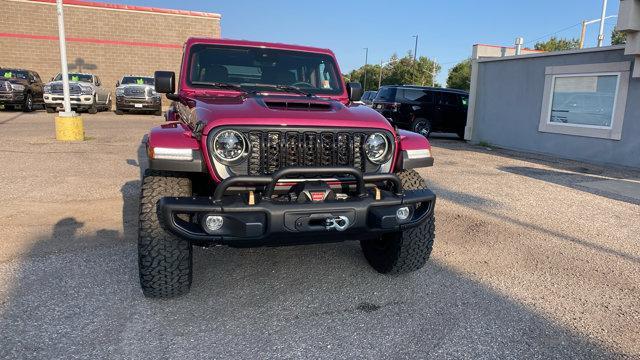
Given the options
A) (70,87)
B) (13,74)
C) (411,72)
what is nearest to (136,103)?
(70,87)

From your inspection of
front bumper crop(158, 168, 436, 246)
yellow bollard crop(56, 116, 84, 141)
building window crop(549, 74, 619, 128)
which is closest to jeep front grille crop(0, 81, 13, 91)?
yellow bollard crop(56, 116, 84, 141)

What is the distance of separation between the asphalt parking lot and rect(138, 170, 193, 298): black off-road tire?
165 mm

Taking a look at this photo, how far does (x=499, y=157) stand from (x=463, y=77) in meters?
45.6

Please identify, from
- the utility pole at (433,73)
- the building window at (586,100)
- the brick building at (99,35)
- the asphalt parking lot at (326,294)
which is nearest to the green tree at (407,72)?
the utility pole at (433,73)

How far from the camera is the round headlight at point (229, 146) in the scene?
2.87 m

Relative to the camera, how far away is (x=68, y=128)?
36.2 feet

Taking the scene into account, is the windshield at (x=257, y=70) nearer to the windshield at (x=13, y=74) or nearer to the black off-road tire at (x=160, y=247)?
the black off-road tire at (x=160, y=247)

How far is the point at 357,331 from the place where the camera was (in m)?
2.91

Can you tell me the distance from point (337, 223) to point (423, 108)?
524 inches

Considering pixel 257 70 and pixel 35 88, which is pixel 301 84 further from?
pixel 35 88

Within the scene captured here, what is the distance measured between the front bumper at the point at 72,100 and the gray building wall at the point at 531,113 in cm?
1465

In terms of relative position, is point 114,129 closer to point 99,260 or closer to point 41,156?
point 41,156

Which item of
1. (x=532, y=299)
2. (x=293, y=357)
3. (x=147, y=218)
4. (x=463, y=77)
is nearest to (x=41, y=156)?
(x=147, y=218)

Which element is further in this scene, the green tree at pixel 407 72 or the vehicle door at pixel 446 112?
the green tree at pixel 407 72
